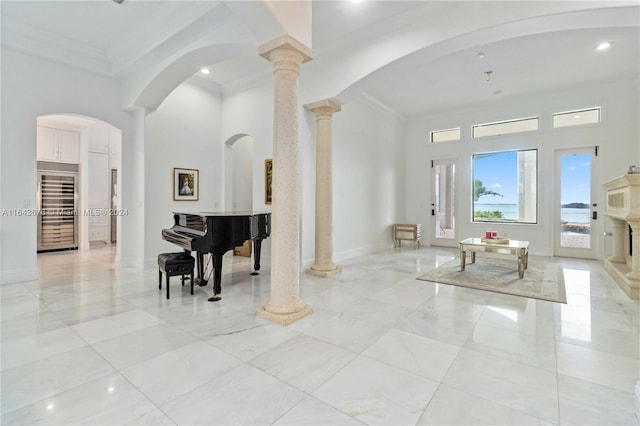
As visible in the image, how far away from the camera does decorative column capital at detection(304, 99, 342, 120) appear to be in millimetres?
4699

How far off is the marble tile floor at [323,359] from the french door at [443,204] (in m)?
3.95

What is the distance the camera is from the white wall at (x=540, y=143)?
5.80 m

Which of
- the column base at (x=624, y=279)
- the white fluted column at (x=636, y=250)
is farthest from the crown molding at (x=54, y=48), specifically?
the column base at (x=624, y=279)

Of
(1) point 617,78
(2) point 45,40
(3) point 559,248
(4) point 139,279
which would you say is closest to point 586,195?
(3) point 559,248

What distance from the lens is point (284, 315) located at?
9.55ft

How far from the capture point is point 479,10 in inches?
129

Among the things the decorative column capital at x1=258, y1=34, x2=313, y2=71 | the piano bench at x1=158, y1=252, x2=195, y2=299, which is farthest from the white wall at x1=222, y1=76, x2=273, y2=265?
the decorative column capital at x1=258, y1=34, x2=313, y2=71

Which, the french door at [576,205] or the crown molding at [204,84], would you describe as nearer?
the crown molding at [204,84]

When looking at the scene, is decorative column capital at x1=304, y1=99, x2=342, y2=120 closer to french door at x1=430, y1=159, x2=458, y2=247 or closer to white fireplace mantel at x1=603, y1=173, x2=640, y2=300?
white fireplace mantel at x1=603, y1=173, x2=640, y2=300

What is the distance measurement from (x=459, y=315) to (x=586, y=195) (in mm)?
5306

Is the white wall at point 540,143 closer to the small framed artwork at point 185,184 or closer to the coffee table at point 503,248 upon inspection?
the coffee table at point 503,248

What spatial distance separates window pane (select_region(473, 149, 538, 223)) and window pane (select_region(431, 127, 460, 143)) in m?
0.73

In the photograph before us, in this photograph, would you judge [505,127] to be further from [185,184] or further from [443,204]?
[185,184]

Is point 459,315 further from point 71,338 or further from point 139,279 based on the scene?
point 139,279
